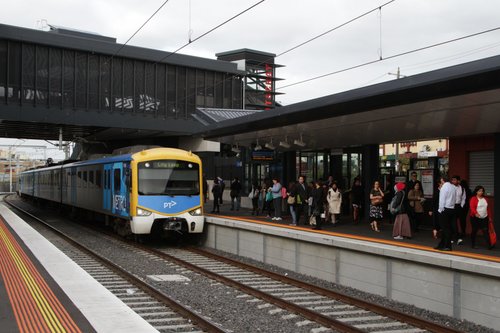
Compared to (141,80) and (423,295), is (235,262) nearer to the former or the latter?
(423,295)

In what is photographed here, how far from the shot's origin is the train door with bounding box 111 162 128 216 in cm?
1653

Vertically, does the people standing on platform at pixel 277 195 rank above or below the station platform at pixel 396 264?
above

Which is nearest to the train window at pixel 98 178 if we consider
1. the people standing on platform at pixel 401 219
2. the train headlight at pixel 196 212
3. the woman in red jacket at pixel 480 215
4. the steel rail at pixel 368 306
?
the train headlight at pixel 196 212

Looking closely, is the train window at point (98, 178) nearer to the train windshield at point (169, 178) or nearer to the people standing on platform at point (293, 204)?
the train windshield at point (169, 178)

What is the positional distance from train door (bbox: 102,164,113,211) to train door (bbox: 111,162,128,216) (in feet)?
1.47

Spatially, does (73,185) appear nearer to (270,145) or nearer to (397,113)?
(270,145)

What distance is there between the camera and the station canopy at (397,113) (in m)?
8.55

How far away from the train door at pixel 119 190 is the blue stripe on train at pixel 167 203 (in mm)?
939

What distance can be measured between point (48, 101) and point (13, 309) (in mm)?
28639

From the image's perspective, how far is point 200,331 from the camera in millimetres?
7230

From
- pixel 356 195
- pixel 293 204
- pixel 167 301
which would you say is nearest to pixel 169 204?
pixel 293 204

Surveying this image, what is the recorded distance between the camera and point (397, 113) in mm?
10781

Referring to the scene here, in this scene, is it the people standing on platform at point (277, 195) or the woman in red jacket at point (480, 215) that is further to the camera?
the people standing on platform at point (277, 195)

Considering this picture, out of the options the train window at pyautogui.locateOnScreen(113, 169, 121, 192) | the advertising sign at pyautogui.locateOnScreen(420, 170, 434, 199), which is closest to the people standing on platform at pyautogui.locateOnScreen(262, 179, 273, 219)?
the train window at pyautogui.locateOnScreen(113, 169, 121, 192)
